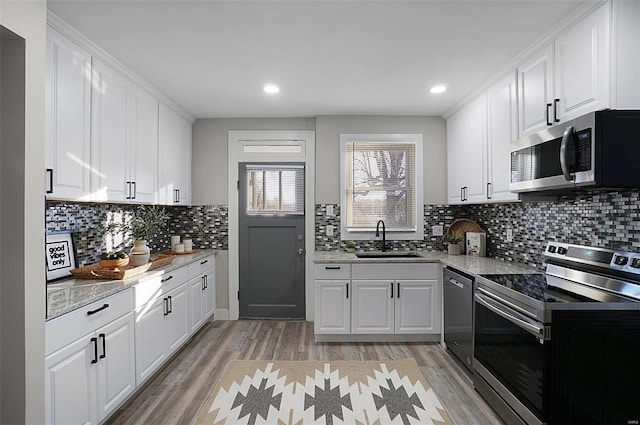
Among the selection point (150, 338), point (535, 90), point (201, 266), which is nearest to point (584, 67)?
point (535, 90)

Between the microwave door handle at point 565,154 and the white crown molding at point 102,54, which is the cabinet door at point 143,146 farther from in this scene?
the microwave door handle at point 565,154

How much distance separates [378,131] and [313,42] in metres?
1.98

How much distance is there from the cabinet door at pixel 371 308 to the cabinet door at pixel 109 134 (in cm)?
230

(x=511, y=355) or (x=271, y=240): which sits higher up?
(x=271, y=240)

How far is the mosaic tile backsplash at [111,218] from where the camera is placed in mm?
2660

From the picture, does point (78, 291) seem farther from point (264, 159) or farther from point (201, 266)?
point (264, 159)

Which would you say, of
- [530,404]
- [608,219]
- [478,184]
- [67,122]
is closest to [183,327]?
[67,122]

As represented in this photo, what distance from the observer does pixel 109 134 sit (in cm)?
267

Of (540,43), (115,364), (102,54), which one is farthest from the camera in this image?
(102,54)

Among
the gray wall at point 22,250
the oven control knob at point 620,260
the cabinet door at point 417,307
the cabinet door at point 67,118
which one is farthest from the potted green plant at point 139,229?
the oven control knob at point 620,260

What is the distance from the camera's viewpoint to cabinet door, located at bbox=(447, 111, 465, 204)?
3.84 meters

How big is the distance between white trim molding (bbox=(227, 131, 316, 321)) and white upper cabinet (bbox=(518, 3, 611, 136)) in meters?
2.36

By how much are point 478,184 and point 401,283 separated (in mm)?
1211

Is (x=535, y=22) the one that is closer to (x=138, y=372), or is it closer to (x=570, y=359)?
(x=570, y=359)
